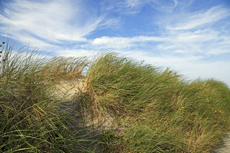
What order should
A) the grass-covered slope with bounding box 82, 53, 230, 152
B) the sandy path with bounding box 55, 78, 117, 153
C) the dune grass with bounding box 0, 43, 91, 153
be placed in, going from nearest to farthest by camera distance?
the dune grass with bounding box 0, 43, 91, 153
the sandy path with bounding box 55, 78, 117, 153
the grass-covered slope with bounding box 82, 53, 230, 152

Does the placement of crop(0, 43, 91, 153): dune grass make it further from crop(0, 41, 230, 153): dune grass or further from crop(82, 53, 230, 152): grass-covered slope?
crop(82, 53, 230, 152): grass-covered slope

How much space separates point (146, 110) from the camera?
311 cm

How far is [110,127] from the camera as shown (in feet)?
8.63

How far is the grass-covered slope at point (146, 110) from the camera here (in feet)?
7.66

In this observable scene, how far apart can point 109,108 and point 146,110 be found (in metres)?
0.77

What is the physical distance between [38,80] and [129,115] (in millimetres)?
1785

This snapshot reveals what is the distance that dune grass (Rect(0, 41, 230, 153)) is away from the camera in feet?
6.05

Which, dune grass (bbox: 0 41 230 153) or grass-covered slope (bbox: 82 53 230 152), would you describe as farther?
grass-covered slope (bbox: 82 53 230 152)

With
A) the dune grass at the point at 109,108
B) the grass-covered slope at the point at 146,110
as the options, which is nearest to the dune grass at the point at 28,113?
the dune grass at the point at 109,108

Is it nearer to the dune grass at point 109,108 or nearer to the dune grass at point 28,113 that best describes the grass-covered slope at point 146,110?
the dune grass at point 109,108

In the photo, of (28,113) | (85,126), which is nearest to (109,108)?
(85,126)

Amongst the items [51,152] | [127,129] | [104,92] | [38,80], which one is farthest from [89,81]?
[51,152]

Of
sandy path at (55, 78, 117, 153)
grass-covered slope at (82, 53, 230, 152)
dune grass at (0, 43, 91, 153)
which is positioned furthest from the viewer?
grass-covered slope at (82, 53, 230, 152)

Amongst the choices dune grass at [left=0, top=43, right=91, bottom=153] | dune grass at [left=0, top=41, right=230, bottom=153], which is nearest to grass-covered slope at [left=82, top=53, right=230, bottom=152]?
dune grass at [left=0, top=41, right=230, bottom=153]
